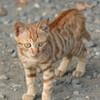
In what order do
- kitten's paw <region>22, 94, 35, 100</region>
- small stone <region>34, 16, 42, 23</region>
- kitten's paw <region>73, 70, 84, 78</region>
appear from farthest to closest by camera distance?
1. small stone <region>34, 16, 42, 23</region>
2. kitten's paw <region>73, 70, 84, 78</region>
3. kitten's paw <region>22, 94, 35, 100</region>

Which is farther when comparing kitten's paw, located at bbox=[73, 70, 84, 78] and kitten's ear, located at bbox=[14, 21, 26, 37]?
kitten's paw, located at bbox=[73, 70, 84, 78]

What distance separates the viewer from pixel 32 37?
4297 millimetres

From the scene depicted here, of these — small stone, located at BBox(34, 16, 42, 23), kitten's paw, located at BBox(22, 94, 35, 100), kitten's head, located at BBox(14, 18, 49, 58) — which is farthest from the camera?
small stone, located at BBox(34, 16, 42, 23)

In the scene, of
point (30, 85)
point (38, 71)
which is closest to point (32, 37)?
point (30, 85)

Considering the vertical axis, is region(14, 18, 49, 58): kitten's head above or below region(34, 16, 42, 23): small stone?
above

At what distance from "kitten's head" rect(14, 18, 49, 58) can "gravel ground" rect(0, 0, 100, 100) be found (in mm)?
1093

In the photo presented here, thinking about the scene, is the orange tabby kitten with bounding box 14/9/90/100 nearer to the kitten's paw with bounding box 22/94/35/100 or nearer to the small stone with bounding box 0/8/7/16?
the kitten's paw with bounding box 22/94/35/100

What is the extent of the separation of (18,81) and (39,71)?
52 centimetres

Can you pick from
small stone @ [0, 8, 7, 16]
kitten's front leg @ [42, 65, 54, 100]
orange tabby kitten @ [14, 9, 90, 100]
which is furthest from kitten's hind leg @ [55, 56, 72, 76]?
small stone @ [0, 8, 7, 16]

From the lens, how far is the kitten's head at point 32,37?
169 inches

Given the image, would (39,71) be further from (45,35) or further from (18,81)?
(45,35)

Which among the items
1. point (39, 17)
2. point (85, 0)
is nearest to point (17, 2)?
point (39, 17)

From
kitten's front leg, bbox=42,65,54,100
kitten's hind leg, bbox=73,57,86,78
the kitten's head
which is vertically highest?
the kitten's head

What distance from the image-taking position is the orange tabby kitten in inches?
171
